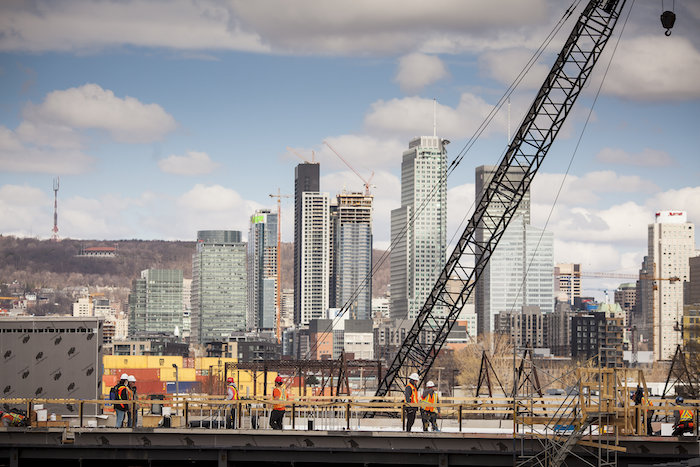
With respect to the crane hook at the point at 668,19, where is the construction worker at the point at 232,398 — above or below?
below

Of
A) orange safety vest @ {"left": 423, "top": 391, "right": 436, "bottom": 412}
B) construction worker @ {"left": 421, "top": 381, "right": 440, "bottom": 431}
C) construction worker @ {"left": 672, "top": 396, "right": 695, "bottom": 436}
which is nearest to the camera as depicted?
construction worker @ {"left": 672, "top": 396, "right": 695, "bottom": 436}

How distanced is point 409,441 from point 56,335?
609 inches

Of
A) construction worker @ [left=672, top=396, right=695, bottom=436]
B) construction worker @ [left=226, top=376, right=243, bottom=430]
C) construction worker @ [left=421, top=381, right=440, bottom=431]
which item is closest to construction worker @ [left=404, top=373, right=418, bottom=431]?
construction worker @ [left=421, top=381, right=440, bottom=431]

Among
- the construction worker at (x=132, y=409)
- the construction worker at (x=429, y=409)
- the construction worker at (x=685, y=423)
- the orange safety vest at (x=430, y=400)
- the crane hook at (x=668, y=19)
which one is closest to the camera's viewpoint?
the construction worker at (x=132, y=409)

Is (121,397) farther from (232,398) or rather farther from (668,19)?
(668,19)

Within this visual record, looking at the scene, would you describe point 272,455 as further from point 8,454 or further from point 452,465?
point 8,454

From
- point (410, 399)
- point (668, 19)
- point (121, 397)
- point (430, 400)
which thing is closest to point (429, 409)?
point (430, 400)

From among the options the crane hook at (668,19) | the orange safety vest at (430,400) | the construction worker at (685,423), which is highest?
the crane hook at (668,19)

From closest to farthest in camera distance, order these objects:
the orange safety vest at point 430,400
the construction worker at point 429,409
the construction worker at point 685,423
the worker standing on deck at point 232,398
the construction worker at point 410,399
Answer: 1. the construction worker at point 685,423
2. the orange safety vest at point 430,400
3. the construction worker at point 429,409
4. the construction worker at point 410,399
5. the worker standing on deck at point 232,398

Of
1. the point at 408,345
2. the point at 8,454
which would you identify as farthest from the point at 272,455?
the point at 408,345

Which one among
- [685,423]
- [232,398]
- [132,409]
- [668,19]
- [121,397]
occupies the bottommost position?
[685,423]

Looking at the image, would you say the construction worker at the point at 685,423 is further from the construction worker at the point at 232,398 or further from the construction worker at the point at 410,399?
the construction worker at the point at 232,398

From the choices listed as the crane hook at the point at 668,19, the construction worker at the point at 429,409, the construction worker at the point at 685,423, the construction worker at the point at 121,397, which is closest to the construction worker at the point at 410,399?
the construction worker at the point at 429,409

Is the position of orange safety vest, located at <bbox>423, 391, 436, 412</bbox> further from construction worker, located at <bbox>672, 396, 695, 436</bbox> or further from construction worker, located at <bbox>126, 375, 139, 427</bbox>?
construction worker, located at <bbox>126, 375, 139, 427</bbox>
